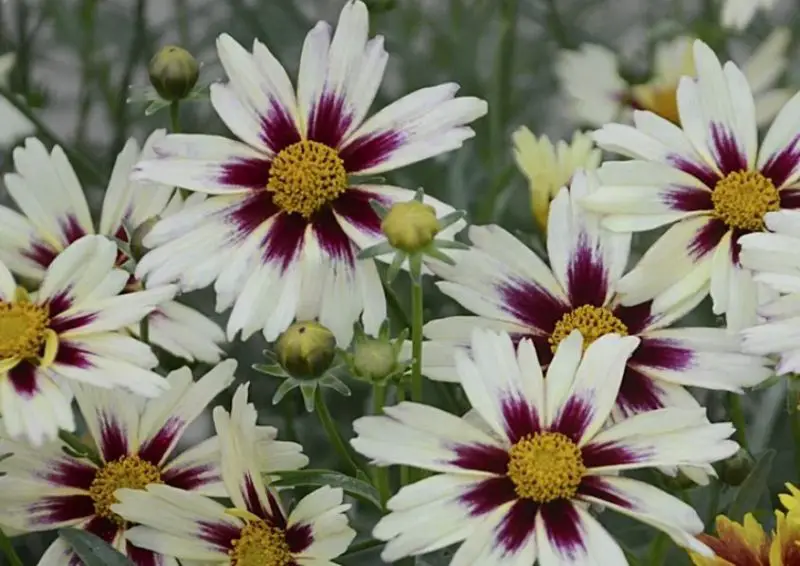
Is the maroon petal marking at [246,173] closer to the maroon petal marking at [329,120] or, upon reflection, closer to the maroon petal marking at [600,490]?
the maroon petal marking at [329,120]

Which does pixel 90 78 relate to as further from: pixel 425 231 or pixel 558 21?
pixel 425 231

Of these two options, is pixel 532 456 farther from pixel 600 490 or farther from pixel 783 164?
pixel 783 164

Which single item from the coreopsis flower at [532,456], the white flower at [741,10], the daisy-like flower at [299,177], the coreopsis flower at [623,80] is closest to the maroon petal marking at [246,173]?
the daisy-like flower at [299,177]

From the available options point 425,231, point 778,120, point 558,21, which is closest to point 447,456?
point 425,231

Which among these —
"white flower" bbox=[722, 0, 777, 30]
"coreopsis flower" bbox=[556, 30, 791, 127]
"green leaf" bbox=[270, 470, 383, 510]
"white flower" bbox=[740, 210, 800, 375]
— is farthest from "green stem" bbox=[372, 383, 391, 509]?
"coreopsis flower" bbox=[556, 30, 791, 127]

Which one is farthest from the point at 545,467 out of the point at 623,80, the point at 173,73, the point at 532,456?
the point at 623,80

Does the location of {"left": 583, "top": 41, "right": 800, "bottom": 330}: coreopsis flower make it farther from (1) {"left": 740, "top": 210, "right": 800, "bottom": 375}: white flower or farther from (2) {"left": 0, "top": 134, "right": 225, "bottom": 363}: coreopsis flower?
(2) {"left": 0, "top": 134, "right": 225, "bottom": 363}: coreopsis flower
